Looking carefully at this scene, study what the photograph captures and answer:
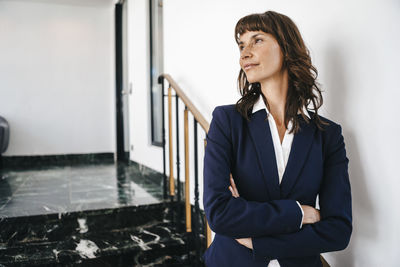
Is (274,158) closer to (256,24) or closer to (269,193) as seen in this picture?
(269,193)

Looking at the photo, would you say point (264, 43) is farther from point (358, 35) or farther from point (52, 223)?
point (52, 223)

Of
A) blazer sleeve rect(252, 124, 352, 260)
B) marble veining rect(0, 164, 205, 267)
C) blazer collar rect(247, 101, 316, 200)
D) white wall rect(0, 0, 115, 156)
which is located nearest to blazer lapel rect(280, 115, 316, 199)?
blazer collar rect(247, 101, 316, 200)

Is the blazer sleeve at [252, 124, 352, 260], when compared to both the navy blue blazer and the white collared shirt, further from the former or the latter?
the white collared shirt

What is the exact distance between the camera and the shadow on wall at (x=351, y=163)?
3.59 ft

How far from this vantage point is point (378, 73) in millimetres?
1021

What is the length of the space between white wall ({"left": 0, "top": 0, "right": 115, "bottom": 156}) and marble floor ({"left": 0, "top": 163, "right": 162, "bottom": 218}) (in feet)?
3.89

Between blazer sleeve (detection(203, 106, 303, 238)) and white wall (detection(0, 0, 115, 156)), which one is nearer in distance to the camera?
blazer sleeve (detection(203, 106, 303, 238))

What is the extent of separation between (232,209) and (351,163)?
485 mm

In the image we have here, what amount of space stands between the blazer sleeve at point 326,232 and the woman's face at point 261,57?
0.37 meters

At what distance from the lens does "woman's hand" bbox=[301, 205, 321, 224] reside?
98 cm

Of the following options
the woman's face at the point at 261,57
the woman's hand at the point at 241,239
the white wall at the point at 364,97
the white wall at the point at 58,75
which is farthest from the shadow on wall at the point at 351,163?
the white wall at the point at 58,75

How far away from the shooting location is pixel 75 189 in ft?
10.5

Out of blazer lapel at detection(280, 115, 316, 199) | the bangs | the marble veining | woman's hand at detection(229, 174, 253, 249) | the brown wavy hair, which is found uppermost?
the bangs

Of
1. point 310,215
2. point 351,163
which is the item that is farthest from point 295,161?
point 351,163
